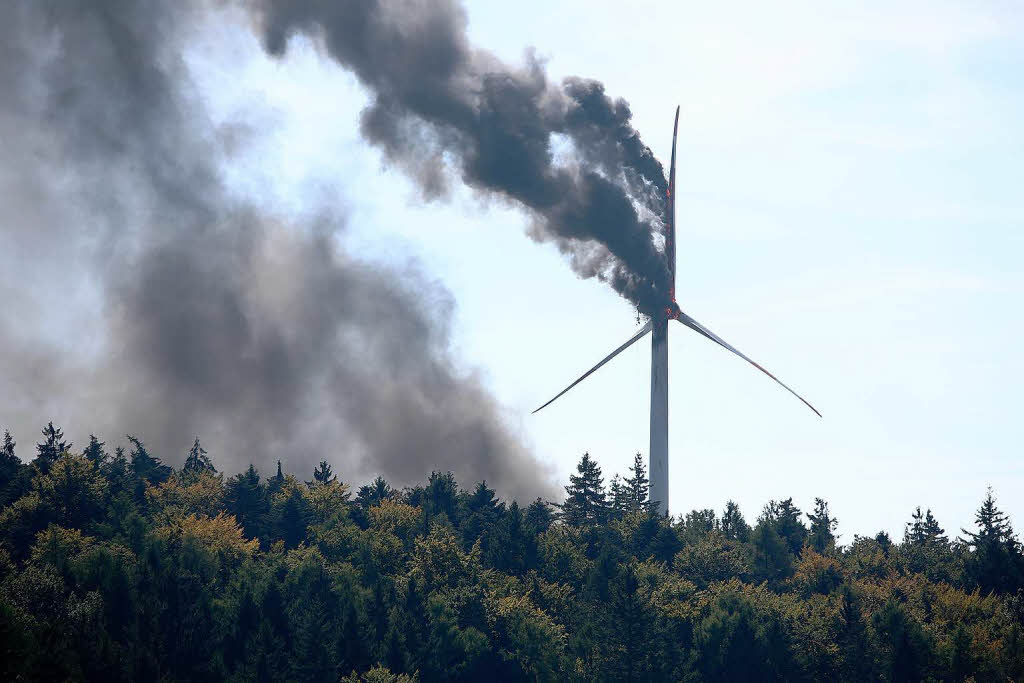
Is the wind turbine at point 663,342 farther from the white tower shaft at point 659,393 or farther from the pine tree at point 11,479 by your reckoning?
the pine tree at point 11,479

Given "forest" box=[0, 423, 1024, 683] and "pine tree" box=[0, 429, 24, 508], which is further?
"pine tree" box=[0, 429, 24, 508]

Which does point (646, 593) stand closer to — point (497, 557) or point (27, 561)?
point (497, 557)

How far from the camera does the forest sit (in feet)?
443

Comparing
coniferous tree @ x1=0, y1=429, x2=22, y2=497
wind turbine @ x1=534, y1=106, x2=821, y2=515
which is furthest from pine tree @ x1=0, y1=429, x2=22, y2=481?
wind turbine @ x1=534, y1=106, x2=821, y2=515

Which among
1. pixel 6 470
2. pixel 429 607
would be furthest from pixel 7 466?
pixel 429 607

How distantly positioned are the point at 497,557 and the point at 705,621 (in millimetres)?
31060

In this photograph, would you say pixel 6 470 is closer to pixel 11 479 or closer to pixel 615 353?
pixel 11 479

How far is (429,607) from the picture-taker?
498 feet

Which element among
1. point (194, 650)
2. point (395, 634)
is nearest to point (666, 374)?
point (395, 634)

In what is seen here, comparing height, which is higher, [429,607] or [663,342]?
[663,342]

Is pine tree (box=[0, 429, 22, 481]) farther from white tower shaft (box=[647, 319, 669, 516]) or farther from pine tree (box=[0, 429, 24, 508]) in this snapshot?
white tower shaft (box=[647, 319, 669, 516])

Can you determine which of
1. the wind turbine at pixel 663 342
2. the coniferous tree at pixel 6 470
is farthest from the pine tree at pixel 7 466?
the wind turbine at pixel 663 342

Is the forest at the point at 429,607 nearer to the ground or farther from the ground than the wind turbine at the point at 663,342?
A: nearer to the ground

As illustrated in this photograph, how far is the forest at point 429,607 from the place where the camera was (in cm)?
13500
